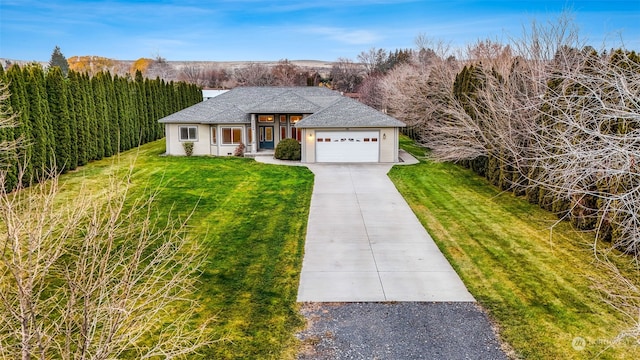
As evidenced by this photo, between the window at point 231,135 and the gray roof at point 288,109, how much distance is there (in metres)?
0.64

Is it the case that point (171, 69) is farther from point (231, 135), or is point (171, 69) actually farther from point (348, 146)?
point (348, 146)

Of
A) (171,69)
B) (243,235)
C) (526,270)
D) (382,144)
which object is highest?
(171,69)

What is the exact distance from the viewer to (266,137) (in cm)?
2939

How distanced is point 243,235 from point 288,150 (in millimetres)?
13405

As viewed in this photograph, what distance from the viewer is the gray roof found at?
25.2 metres

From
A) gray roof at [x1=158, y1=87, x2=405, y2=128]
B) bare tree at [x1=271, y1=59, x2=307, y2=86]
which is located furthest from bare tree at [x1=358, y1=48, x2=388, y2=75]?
gray roof at [x1=158, y1=87, x2=405, y2=128]

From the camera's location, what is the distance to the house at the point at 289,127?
82.4 ft

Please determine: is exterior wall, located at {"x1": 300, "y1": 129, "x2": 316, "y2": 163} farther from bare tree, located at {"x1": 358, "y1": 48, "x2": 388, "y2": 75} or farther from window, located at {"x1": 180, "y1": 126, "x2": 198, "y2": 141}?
bare tree, located at {"x1": 358, "y1": 48, "x2": 388, "y2": 75}

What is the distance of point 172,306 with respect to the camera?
27.7 feet

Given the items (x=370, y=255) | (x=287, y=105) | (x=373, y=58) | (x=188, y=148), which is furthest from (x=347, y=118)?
(x=373, y=58)

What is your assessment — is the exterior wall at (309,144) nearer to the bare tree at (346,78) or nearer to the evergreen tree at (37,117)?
the evergreen tree at (37,117)

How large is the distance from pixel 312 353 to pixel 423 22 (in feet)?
142

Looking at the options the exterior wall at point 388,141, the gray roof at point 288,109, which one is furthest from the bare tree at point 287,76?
the exterior wall at point 388,141

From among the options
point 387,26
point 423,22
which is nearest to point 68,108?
point 423,22
